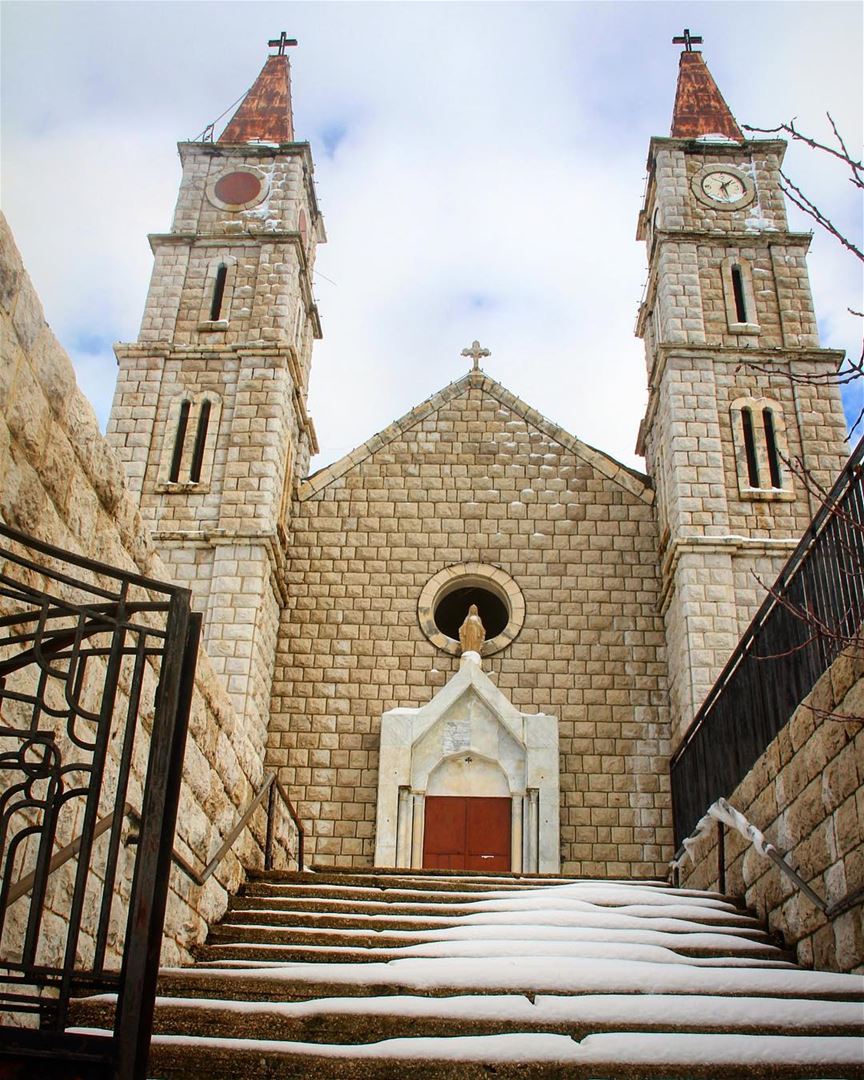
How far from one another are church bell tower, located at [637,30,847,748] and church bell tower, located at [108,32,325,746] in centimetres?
547

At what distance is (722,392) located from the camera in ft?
50.6

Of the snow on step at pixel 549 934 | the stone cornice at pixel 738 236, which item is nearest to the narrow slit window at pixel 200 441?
the stone cornice at pixel 738 236

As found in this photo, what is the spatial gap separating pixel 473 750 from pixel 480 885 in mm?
5291

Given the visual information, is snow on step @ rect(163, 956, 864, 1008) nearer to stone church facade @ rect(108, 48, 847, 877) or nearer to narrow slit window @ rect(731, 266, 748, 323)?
stone church facade @ rect(108, 48, 847, 877)

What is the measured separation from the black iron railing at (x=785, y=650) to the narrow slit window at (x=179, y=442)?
839 cm

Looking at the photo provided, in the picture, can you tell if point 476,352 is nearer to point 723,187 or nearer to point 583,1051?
point 723,187

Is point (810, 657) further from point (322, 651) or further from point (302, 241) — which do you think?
point (302, 241)

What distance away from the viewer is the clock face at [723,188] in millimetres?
17453

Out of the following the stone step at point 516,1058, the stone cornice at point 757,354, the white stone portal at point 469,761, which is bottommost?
the stone step at point 516,1058

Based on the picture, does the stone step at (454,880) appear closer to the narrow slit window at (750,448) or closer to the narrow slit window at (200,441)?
the narrow slit window at (750,448)

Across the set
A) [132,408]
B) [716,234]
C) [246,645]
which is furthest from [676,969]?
[716,234]

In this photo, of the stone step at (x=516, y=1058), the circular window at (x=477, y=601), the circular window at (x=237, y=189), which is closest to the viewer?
the stone step at (x=516, y=1058)

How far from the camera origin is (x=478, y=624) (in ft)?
46.3

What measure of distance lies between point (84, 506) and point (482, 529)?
34.4ft
